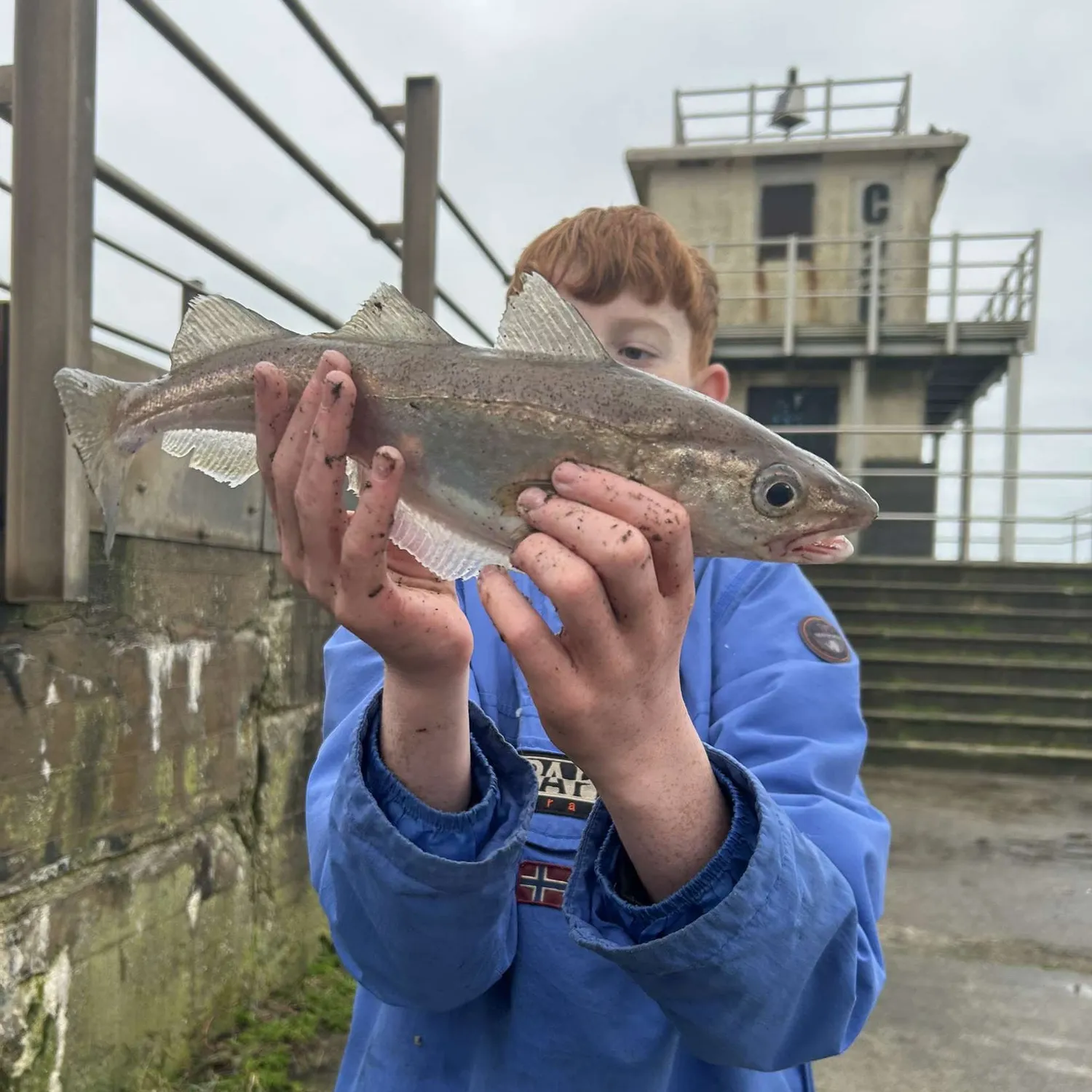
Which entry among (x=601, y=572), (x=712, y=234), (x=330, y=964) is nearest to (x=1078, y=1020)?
(x=330, y=964)

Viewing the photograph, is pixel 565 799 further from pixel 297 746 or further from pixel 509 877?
pixel 297 746

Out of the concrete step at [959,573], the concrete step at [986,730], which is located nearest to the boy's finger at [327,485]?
the concrete step at [986,730]

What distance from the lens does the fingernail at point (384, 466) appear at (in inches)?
57.7

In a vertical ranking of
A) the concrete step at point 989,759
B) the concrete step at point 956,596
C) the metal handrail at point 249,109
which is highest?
the metal handrail at point 249,109

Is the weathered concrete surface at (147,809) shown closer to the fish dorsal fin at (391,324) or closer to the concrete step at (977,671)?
the fish dorsal fin at (391,324)

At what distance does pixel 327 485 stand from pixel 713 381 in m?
1.24

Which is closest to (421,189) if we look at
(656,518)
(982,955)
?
(656,518)

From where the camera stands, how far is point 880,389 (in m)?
15.9

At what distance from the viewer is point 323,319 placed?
4742 millimetres

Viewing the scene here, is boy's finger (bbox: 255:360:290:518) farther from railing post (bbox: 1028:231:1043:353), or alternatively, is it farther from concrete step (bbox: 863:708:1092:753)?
railing post (bbox: 1028:231:1043:353)

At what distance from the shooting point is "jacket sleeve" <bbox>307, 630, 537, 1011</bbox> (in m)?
1.56

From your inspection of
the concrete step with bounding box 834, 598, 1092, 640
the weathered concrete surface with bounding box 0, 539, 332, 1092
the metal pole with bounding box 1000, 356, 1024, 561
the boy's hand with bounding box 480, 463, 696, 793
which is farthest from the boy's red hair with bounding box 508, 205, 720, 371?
the metal pole with bounding box 1000, 356, 1024, 561

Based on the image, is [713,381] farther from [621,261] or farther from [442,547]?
[442,547]

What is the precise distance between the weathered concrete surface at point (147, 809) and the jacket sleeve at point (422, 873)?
1309 mm
